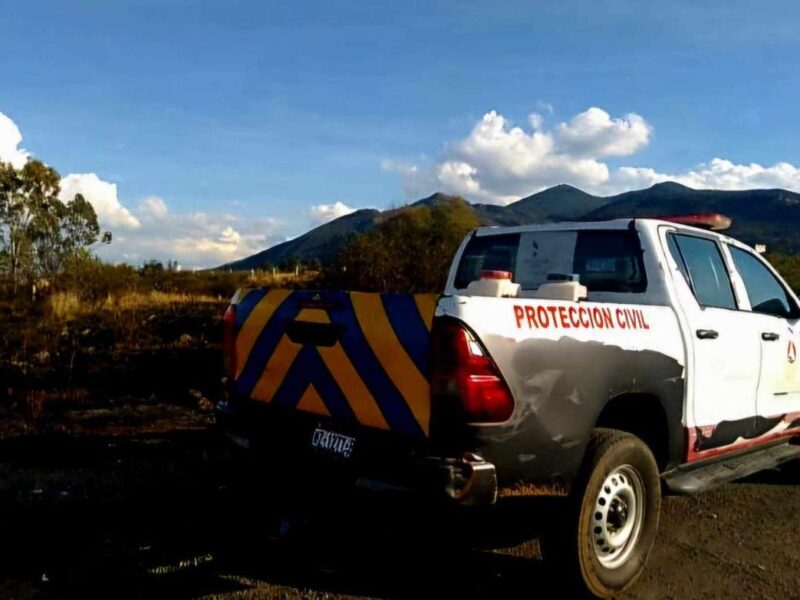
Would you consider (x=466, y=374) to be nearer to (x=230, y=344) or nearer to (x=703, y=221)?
(x=230, y=344)

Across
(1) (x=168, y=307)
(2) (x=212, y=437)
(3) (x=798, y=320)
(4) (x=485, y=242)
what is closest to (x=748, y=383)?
(3) (x=798, y=320)

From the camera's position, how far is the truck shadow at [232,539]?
133 inches

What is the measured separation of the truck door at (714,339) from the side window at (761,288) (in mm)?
287

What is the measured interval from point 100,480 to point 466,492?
3149 millimetres

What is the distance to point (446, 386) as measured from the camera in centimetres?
294

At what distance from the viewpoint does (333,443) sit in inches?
130

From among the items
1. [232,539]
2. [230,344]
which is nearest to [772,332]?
[230,344]

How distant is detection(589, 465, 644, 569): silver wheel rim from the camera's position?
11.5ft

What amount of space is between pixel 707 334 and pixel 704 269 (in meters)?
0.61

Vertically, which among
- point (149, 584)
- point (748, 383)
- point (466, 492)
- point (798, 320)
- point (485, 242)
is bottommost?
point (149, 584)

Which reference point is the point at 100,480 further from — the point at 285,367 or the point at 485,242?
the point at 485,242

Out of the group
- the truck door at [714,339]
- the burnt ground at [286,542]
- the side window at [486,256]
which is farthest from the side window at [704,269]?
the burnt ground at [286,542]

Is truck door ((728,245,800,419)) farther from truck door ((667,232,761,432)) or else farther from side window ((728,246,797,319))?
truck door ((667,232,761,432))

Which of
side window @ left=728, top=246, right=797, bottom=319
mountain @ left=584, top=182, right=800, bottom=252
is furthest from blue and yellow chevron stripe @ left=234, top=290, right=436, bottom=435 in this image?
mountain @ left=584, top=182, right=800, bottom=252
